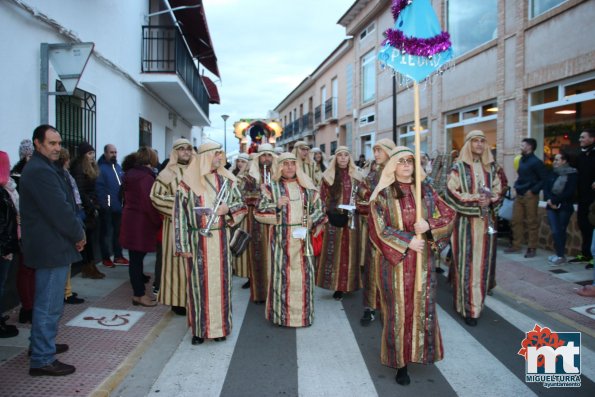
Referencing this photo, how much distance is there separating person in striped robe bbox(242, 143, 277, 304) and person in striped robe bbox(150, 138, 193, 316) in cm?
98

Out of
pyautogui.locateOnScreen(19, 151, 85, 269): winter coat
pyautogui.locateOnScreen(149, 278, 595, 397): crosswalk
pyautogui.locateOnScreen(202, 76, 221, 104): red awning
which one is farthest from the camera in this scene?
pyautogui.locateOnScreen(202, 76, 221, 104): red awning

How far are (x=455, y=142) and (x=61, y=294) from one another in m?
11.2

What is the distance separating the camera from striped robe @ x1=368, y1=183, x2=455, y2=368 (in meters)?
3.81

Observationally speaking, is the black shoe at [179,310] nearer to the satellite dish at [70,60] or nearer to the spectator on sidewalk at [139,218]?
the spectator on sidewalk at [139,218]

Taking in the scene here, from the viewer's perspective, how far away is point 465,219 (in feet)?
17.7

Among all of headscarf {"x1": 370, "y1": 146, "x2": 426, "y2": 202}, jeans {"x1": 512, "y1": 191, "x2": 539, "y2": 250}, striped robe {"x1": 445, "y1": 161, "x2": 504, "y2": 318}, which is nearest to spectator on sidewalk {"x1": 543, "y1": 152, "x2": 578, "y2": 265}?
jeans {"x1": 512, "y1": 191, "x2": 539, "y2": 250}

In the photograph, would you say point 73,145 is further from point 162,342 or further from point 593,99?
point 593,99

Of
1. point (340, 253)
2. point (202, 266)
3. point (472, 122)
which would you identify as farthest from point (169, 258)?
point (472, 122)

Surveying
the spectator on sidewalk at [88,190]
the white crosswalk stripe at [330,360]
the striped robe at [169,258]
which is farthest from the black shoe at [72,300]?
the white crosswalk stripe at [330,360]

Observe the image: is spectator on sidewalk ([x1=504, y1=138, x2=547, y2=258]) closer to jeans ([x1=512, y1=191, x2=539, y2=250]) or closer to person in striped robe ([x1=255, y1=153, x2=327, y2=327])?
jeans ([x1=512, y1=191, x2=539, y2=250])

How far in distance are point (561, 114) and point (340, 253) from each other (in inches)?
213

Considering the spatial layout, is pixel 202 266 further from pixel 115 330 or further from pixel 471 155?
pixel 471 155

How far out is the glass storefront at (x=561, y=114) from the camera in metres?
8.21

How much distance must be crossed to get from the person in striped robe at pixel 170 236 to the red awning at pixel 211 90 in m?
16.8
